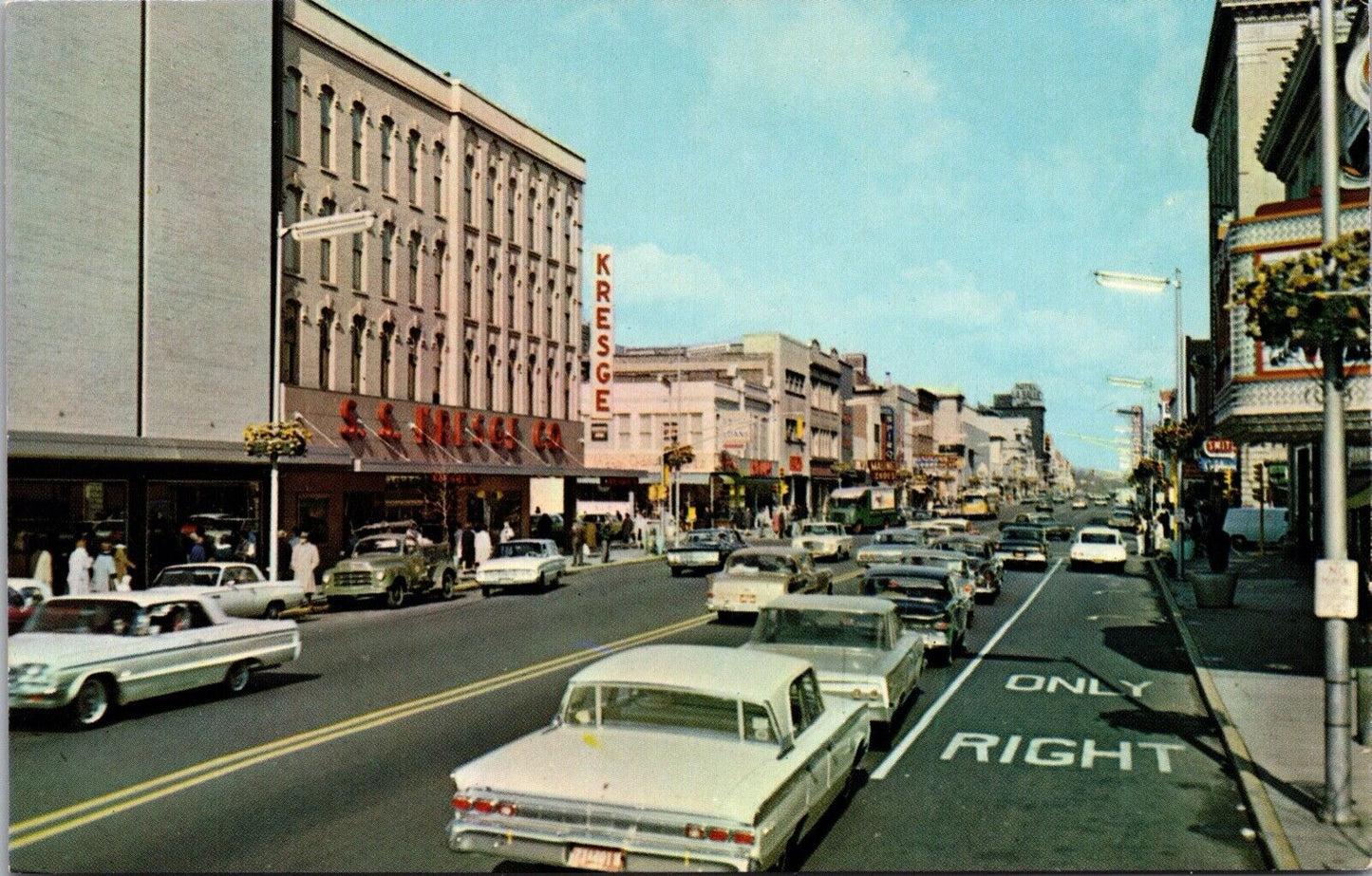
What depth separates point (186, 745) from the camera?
11648 mm

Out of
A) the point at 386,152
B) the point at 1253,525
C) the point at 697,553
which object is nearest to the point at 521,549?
the point at 697,553

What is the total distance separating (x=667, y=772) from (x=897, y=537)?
100 ft

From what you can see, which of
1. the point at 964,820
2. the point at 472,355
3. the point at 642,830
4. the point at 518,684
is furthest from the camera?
the point at 472,355

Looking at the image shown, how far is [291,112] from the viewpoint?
33.3 m

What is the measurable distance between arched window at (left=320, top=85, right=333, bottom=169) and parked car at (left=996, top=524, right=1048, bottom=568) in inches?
1004

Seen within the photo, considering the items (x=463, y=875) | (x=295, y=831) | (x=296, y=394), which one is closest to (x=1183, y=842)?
(x=463, y=875)

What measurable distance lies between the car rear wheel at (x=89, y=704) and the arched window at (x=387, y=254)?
89.7 feet

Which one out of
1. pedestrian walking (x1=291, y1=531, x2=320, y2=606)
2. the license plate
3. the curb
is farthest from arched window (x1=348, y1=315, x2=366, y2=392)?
the license plate

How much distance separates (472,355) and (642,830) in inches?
1502

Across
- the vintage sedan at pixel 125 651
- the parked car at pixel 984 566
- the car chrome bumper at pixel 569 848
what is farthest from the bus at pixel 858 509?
the car chrome bumper at pixel 569 848

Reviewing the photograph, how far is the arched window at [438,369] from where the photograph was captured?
41.5 m

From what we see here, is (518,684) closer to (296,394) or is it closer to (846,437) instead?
(296,394)

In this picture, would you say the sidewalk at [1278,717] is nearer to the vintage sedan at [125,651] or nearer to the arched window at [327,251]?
the vintage sedan at [125,651]

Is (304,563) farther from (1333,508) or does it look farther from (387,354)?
(1333,508)
